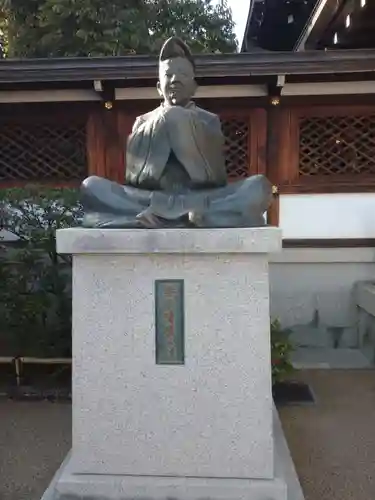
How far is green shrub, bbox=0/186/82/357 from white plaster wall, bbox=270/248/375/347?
8.53 feet

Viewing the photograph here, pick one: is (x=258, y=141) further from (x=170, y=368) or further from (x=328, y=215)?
(x=170, y=368)

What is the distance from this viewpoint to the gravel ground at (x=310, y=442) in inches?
127

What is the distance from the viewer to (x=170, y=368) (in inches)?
104

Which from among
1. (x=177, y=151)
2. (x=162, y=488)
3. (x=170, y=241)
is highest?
(x=177, y=151)

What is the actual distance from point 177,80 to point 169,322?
1.27 meters

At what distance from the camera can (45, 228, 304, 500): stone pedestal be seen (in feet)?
8.48

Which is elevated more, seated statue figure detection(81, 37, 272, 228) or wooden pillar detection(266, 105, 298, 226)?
wooden pillar detection(266, 105, 298, 226)

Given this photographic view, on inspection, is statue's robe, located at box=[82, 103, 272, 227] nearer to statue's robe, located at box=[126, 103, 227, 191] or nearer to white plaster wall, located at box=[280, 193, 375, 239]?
statue's robe, located at box=[126, 103, 227, 191]

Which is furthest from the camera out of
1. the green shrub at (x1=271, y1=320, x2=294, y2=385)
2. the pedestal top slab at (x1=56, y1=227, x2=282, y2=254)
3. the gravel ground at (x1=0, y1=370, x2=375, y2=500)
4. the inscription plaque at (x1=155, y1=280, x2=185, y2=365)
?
the green shrub at (x1=271, y1=320, x2=294, y2=385)

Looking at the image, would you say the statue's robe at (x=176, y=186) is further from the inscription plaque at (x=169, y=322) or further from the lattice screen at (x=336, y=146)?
the lattice screen at (x=336, y=146)

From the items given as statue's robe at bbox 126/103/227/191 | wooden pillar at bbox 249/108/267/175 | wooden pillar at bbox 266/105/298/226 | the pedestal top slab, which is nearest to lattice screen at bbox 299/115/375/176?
wooden pillar at bbox 266/105/298/226

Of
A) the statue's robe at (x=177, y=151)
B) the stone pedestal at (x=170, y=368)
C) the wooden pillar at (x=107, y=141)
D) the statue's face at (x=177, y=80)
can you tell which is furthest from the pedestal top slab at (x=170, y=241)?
the wooden pillar at (x=107, y=141)

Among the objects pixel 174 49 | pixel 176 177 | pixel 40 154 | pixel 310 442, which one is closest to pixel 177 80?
pixel 174 49

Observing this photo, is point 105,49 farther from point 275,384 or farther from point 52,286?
point 275,384
